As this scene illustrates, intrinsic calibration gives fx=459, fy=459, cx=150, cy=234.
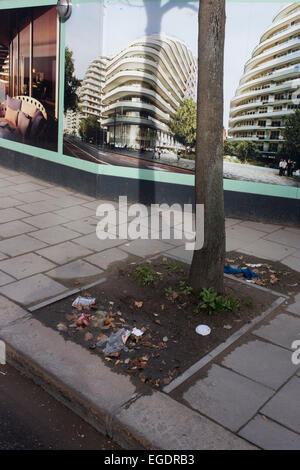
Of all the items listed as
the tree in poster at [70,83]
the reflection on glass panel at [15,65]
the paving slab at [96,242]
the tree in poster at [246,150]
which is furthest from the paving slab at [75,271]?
the reflection on glass panel at [15,65]

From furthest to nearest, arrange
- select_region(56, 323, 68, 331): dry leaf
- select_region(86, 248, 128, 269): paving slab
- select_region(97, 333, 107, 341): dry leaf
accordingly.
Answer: select_region(86, 248, 128, 269): paving slab → select_region(56, 323, 68, 331): dry leaf → select_region(97, 333, 107, 341): dry leaf

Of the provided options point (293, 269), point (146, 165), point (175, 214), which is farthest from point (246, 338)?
point (146, 165)

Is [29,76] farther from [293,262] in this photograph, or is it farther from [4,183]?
[293,262]

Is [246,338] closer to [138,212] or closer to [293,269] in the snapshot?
[293,269]

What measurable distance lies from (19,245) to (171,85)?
466 cm

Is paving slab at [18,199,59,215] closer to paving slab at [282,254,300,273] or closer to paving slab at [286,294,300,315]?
paving slab at [282,254,300,273]

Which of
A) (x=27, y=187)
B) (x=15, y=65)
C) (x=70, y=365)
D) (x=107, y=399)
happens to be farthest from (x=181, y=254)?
(x=15, y=65)

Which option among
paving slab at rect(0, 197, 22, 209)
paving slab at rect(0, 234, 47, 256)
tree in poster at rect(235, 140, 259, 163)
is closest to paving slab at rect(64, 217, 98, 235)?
paving slab at rect(0, 234, 47, 256)

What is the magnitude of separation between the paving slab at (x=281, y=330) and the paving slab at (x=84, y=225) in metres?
3.91

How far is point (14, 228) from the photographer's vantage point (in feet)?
26.9

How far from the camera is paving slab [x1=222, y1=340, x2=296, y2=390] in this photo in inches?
174

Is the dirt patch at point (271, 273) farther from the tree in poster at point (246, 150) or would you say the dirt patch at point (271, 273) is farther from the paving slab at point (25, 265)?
the paving slab at point (25, 265)

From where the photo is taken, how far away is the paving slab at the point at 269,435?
3588 mm

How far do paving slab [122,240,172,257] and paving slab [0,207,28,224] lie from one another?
2.45 metres
